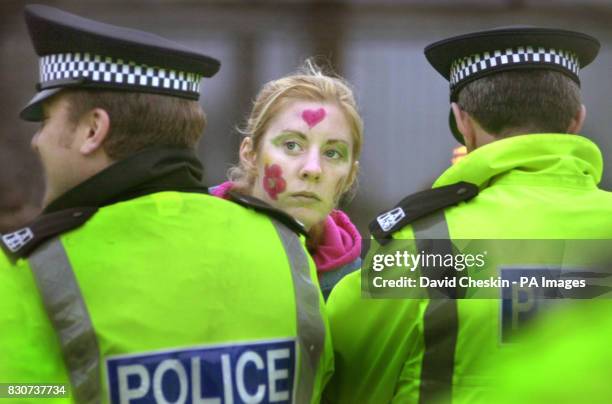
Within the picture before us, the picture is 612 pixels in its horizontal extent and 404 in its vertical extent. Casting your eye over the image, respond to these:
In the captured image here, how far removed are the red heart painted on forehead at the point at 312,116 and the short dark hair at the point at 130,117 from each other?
0.82 meters

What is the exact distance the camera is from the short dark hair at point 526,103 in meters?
2.02

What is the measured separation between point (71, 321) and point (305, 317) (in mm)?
435

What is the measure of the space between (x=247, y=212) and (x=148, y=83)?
303 millimetres

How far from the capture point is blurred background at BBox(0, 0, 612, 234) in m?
3.54

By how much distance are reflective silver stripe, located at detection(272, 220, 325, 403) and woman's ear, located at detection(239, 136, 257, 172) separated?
78 centimetres

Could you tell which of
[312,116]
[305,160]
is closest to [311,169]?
[305,160]

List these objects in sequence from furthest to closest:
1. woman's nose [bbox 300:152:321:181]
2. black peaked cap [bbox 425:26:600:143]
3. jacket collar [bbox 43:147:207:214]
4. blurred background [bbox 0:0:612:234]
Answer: blurred background [bbox 0:0:612:234]
woman's nose [bbox 300:152:321:181]
black peaked cap [bbox 425:26:600:143]
jacket collar [bbox 43:147:207:214]

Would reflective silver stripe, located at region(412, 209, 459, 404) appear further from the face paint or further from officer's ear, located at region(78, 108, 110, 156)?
the face paint

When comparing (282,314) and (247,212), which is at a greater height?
(247,212)

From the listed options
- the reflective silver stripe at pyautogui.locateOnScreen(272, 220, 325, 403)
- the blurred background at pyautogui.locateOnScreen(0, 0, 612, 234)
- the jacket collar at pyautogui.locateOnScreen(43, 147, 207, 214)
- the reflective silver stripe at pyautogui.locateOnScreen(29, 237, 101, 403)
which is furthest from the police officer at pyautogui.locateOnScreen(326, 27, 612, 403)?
the blurred background at pyautogui.locateOnScreen(0, 0, 612, 234)

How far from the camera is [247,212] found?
1.94m

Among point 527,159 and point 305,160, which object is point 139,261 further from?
point 305,160

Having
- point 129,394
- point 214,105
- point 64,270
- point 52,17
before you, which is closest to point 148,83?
point 52,17

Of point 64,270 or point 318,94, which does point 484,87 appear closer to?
point 318,94
